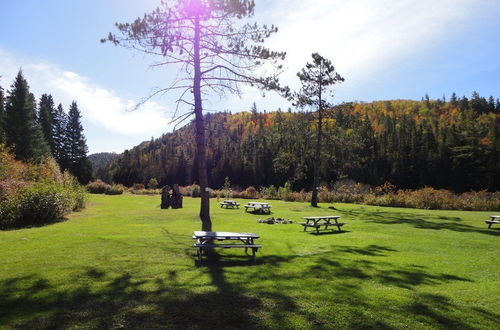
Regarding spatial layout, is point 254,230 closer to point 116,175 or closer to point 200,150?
point 200,150

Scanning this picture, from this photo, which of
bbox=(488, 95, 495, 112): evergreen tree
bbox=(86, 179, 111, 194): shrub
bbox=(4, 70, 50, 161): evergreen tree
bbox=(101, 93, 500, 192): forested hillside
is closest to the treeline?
bbox=(4, 70, 50, 161): evergreen tree

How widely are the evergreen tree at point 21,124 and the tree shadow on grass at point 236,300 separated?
42443 millimetres

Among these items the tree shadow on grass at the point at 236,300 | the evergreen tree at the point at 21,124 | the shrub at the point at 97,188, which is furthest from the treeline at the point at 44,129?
the tree shadow on grass at the point at 236,300

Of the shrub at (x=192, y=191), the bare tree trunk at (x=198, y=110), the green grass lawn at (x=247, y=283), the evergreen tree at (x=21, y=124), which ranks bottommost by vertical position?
the green grass lawn at (x=247, y=283)

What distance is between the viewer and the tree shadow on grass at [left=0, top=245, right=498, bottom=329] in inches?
187

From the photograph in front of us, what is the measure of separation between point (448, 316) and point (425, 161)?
240 feet

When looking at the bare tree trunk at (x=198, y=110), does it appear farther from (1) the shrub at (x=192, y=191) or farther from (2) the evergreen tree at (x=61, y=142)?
(2) the evergreen tree at (x=61, y=142)

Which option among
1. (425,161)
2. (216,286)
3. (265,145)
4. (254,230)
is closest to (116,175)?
(265,145)

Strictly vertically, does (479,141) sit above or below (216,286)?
above

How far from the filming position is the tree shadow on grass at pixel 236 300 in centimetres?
476

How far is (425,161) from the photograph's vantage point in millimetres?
70562

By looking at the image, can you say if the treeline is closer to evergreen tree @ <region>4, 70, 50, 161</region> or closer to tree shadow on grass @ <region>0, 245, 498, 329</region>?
evergreen tree @ <region>4, 70, 50, 161</region>

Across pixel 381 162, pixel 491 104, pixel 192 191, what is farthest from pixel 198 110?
pixel 491 104

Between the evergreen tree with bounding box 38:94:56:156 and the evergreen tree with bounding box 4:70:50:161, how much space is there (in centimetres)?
1288
